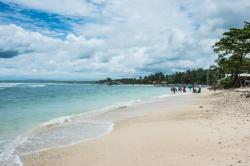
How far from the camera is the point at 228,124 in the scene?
15.8 metres

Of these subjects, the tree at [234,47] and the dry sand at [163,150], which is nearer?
the dry sand at [163,150]

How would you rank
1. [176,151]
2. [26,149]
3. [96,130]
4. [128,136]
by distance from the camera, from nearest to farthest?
1. [176,151]
2. [26,149]
3. [128,136]
4. [96,130]

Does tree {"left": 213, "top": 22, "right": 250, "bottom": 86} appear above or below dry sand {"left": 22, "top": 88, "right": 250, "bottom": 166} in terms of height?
above

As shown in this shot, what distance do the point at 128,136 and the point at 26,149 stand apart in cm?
401

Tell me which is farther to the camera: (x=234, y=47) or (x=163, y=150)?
(x=234, y=47)

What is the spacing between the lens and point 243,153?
982cm

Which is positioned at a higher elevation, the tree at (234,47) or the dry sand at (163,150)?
the tree at (234,47)

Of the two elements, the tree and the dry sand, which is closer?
the dry sand

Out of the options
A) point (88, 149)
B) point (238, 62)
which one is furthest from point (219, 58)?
point (88, 149)

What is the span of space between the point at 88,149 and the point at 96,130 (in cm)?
548

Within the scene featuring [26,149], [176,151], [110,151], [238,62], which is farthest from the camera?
[238,62]

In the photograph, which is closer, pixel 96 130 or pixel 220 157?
pixel 220 157

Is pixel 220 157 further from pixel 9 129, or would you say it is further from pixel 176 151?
pixel 9 129

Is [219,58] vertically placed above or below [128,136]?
above
